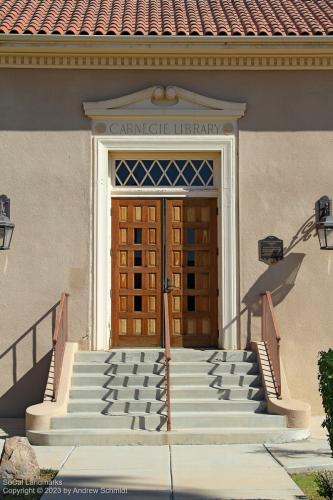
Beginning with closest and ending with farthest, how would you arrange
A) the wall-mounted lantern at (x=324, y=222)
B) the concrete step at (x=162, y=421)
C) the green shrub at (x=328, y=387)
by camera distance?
the green shrub at (x=328, y=387), the concrete step at (x=162, y=421), the wall-mounted lantern at (x=324, y=222)

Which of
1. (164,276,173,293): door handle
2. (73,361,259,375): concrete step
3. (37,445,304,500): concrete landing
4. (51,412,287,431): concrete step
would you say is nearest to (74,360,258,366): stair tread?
(73,361,259,375): concrete step

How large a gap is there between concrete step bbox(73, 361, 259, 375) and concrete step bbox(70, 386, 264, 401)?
0.44 metres

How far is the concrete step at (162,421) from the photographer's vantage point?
9266 millimetres

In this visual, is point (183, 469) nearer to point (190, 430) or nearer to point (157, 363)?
point (190, 430)

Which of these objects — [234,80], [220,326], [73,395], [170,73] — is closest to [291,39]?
[234,80]

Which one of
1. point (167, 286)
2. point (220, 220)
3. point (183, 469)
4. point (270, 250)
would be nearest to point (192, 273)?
point (167, 286)

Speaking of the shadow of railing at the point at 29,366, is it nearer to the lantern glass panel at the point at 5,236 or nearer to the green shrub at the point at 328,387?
Answer: the lantern glass panel at the point at 5,236

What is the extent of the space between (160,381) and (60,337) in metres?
1.58

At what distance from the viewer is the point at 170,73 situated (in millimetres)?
11547

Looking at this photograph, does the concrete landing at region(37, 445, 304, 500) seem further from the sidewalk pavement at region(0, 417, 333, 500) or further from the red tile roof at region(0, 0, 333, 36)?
the red tile roof at region(0, 0, 333, 36)

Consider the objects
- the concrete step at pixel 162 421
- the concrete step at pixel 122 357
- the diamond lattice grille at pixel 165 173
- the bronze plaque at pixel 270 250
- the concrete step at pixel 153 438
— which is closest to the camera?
the concrete step at pixel 153 438

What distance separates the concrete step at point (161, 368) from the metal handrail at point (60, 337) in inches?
15.2

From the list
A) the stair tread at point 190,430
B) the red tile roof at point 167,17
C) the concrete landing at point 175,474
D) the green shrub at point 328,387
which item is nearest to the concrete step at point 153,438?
the stair tread at point 190,430

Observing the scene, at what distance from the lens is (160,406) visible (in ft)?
31.6
